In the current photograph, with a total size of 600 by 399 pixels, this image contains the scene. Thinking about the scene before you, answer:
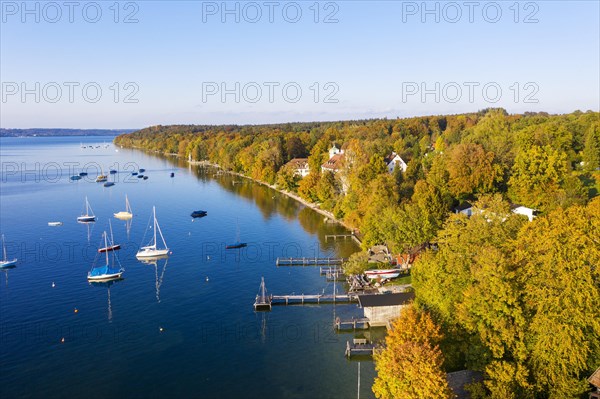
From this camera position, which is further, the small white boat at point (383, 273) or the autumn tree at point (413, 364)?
the small white boat at point (383, 273)

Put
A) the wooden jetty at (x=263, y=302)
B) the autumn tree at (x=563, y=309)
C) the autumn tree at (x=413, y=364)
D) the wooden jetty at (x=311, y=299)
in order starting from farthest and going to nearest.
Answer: the wooden jetty at (x=311, y=299) < the wooden jetty at (x=263, y=302) < the autumn tree at (x=563, y=309) < the autumn tree at (x=413, y=364)

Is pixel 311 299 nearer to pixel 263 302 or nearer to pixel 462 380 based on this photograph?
pixel 263 302

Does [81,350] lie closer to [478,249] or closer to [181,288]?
[181,288]

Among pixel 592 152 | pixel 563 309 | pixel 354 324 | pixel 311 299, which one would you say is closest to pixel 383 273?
pixel 311 299

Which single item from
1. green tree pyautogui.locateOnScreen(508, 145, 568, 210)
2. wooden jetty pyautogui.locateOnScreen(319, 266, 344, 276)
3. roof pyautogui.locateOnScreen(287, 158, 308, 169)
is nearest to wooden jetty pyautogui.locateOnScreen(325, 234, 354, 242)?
wooden jetty pyautogui.locateOnScreen(319, 266, 344, 276)

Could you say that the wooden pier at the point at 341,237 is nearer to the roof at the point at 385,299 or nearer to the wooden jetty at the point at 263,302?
the wooden jetty at the point at 263,302

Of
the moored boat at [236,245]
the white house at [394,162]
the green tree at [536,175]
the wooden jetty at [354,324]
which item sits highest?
the white house at [394,162]

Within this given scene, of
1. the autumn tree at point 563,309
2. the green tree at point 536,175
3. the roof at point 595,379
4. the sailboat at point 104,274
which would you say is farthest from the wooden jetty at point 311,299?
the green tree at point 536,175

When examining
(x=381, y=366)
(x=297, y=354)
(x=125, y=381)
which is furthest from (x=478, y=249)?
(x=125, y=381)
